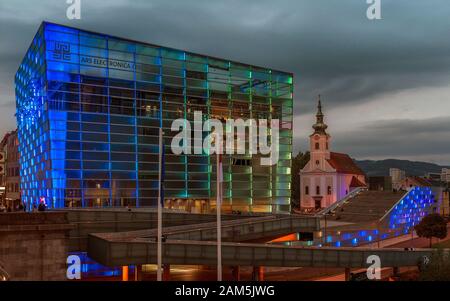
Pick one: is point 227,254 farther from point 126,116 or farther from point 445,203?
point 445,203

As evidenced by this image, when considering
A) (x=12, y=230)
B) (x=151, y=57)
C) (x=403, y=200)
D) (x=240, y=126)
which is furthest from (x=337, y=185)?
(x=12, y=230)

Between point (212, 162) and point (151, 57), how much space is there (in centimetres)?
1575

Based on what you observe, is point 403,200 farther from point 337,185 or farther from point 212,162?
point 212,162

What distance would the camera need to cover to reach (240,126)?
67.0 m

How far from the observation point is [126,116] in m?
57.6

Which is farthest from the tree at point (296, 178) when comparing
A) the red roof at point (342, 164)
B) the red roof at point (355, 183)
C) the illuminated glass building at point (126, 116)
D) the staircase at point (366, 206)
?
the illuminated glass building at point (126, 116)


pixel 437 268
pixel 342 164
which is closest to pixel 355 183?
pixel 342 164

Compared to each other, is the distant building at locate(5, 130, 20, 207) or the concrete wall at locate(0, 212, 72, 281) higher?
the distant building at locate(5, 130, 20, 207)

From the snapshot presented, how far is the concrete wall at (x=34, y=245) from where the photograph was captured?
2786cm

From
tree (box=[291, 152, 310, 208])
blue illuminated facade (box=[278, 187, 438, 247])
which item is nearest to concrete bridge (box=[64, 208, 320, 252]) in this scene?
blue illuminated facade (box=[278, 187, 438, 247])

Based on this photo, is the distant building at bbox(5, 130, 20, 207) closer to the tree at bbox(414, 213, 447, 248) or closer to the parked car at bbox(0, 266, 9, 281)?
the tree at bbox(414, 213, 447, 248)

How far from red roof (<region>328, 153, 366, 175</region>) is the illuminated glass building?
46506 mm

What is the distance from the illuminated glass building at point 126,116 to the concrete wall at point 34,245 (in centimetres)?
2440

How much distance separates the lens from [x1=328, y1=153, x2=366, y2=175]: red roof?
4478 inches
